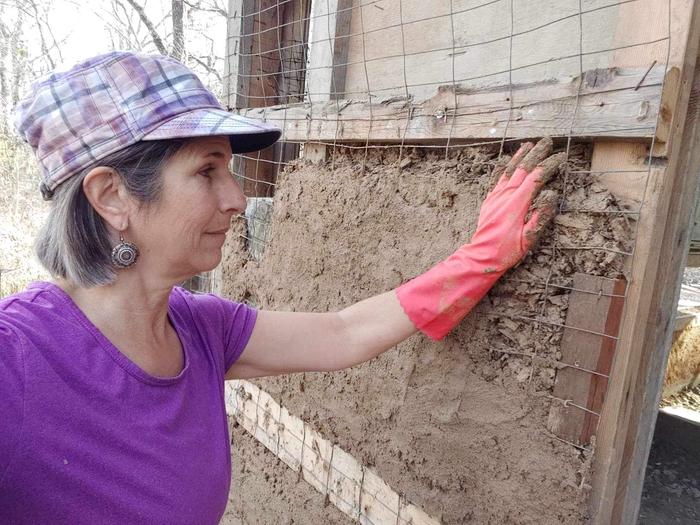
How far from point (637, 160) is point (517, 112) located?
341mm

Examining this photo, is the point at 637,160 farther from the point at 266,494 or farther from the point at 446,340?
the point at 266,494

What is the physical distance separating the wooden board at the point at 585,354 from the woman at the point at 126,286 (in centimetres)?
20

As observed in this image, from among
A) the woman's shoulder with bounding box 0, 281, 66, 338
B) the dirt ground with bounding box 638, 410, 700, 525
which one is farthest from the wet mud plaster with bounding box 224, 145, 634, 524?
the dirt ground with bounding box 638, 410, 700, 525

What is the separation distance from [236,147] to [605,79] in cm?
96

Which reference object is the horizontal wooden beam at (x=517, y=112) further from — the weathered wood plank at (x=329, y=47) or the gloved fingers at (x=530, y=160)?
the weathered wood plank at (x=329, y=47)

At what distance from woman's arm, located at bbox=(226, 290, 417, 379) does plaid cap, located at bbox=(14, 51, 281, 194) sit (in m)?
0.66

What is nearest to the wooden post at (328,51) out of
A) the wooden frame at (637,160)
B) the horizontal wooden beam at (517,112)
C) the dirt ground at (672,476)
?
the horizontal wooden beam at (517,112)

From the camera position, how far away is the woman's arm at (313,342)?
1.58m

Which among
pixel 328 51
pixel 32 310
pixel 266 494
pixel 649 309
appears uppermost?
pixel 328 51

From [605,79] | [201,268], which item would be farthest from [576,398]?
[201,268]

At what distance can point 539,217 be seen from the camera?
4.32 ft

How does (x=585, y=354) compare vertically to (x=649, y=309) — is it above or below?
below

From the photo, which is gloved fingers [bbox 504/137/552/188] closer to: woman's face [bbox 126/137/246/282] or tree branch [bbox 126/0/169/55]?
woman's face [bbox 126/137/246/282]

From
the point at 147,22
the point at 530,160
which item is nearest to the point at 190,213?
the point at 530,160
